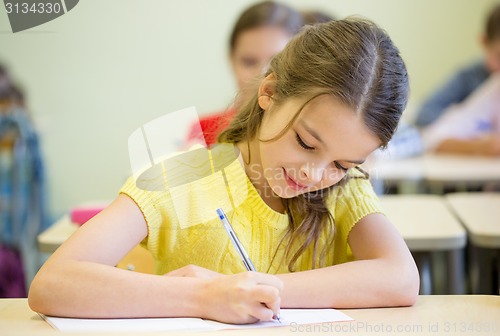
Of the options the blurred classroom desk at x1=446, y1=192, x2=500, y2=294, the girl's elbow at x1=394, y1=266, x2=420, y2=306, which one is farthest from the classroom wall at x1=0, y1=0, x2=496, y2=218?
the blurred classroom desk at x1=446, y1=192, x2=500, y2=294

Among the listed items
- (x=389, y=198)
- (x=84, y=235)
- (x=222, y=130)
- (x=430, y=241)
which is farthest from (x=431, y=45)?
(x=84, y=235)

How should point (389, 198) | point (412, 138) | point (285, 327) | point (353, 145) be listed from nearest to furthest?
1. point (285, 327)
2. point (353, 145)
3. point (389, 198)
4. point (412, 138)

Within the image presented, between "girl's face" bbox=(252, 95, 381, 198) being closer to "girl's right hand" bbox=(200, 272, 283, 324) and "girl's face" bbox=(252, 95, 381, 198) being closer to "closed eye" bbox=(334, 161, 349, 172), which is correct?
"closed eye" bbox=(334, 161, 349, 172)

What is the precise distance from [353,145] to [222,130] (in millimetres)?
271

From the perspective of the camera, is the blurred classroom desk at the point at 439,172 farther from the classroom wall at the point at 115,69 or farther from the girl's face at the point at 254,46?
the classroom wall at the point at 115,69

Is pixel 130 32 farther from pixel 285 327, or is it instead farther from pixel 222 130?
pixel 285 327

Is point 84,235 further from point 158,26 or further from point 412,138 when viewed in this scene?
point 412,138

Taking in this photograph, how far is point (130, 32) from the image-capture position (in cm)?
118

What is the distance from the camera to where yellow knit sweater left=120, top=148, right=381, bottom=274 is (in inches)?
45.6

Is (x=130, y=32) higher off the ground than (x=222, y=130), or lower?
higher

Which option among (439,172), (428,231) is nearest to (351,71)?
(428,231)

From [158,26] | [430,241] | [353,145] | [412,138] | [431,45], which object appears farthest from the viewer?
[431,45]

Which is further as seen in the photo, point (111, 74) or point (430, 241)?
point (430, 241)

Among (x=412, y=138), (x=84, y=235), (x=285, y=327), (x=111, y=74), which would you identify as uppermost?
(x=111, y=74)
